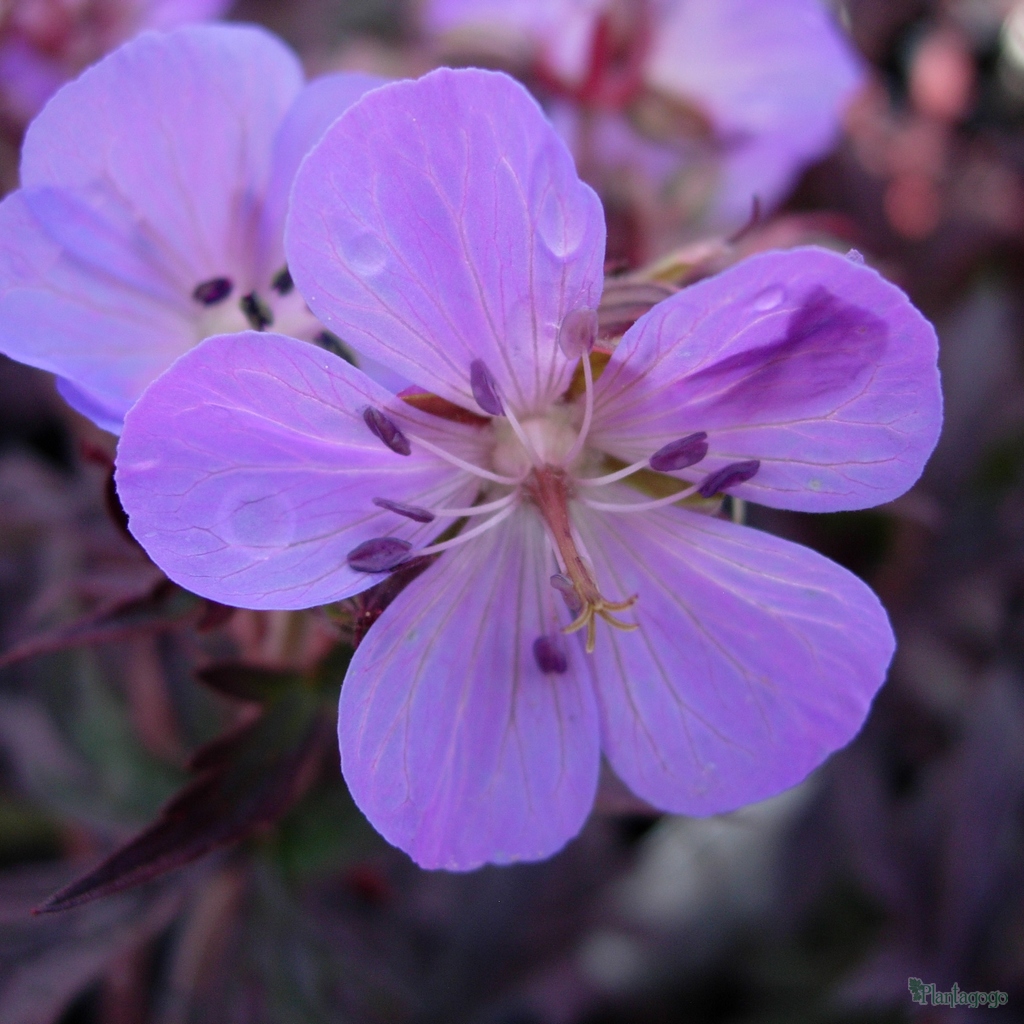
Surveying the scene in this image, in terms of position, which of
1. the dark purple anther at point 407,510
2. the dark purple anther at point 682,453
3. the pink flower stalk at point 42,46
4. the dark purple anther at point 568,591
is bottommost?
the dark purple anther at point 568,591

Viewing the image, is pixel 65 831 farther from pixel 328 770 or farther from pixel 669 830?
pixel 669 830

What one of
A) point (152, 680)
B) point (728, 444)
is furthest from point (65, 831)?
point (728, 444)

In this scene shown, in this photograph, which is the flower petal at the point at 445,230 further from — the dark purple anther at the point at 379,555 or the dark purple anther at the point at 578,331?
the dark purple anther at the point at 379,555

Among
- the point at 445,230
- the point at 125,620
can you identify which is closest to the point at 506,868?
the point at 125,620

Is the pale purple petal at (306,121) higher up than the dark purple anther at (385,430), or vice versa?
the pale purple petal at (306,121)

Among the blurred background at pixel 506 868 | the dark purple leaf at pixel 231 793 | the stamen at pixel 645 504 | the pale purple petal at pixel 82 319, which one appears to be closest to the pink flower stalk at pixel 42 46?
the blurred background at pixel 506 868

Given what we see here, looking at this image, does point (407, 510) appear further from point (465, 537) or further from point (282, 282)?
point (282, 282)
